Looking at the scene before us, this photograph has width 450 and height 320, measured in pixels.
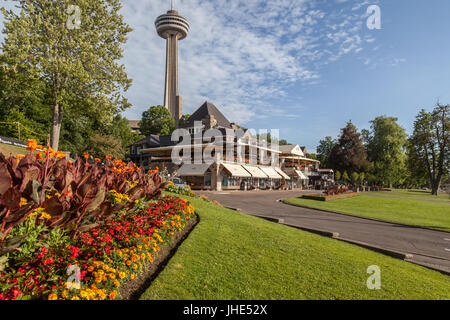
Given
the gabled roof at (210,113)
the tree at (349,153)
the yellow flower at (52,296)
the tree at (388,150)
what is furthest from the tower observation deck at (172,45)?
the yellow flower at (52,296)

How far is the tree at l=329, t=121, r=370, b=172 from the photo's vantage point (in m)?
46.2

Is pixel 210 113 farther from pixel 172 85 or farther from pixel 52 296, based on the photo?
pixel 52 296

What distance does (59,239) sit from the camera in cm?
355

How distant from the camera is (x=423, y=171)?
45500 millimetres

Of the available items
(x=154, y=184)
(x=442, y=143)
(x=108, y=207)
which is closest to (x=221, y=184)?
(x=154, y=184)

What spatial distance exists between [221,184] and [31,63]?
24139mm

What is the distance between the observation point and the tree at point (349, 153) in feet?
151

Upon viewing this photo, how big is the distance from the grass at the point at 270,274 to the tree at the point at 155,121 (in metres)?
58.0

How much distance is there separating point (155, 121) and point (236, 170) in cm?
3475

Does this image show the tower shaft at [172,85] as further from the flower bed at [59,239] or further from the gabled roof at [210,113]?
the flower bed at [59,239]

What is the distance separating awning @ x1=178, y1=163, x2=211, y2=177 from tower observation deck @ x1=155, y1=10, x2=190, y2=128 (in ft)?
152

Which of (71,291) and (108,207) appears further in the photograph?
(108,207)

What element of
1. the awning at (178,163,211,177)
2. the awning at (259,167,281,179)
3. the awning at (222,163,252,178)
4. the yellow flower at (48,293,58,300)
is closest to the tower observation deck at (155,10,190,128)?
the awning at (259,167,281,179)

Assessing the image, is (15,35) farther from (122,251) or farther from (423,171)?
(423,171)
